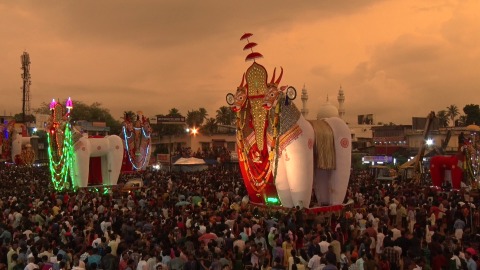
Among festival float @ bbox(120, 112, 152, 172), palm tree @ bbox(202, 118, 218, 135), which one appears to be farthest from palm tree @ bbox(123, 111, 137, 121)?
palm tree @ bbox(202, 118, 218, 135)

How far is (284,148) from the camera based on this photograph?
19750 millimetres

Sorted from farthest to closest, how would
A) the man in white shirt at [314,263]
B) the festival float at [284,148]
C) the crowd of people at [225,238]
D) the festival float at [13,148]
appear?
1. the festival float at [13,148]
2. the festival float at [284,148]
3. the crowd of people at [225,238]
4. the man in white shirt at [314,263]

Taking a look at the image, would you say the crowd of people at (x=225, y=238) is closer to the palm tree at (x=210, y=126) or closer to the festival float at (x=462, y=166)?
the festival float at (x=462, y=166)

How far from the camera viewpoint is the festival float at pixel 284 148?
64.4 feet

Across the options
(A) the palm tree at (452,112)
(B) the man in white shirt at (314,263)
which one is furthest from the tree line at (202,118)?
(B) the man in white shirt at (314,263)

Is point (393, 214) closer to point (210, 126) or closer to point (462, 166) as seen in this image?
point (462, 166)

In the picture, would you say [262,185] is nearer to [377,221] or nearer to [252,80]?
[252,80]

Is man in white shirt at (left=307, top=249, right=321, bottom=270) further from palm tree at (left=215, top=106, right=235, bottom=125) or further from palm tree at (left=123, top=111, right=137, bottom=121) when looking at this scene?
palm tree at (left=215, top=106, right=235, bottom=125)

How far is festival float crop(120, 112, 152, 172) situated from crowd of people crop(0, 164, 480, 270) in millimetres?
13531

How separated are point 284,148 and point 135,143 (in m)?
15.7

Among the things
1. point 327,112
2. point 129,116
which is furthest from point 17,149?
point 327,112

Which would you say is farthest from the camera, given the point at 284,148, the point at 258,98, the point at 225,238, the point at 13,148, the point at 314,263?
the point at 13,148

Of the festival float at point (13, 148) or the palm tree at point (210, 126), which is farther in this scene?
the palm tree at point (210, 126)

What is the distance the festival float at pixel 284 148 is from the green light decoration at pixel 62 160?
989 cm
